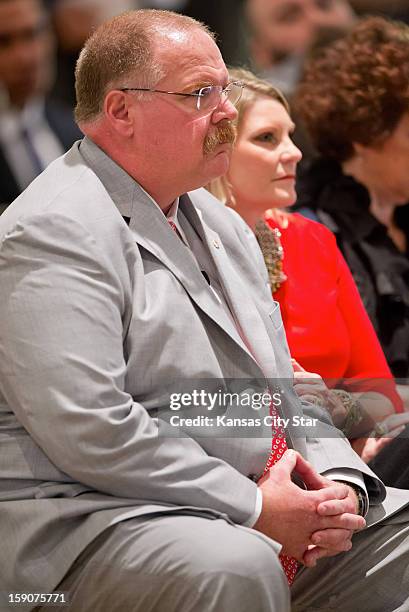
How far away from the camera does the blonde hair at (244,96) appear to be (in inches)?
116

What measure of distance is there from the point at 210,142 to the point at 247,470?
702 millimetres

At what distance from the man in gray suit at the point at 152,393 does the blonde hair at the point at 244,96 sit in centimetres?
55

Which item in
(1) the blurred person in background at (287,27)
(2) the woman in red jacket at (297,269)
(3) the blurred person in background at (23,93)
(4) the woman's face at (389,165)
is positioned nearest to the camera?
(2) the woman in red jacket at (297,269)

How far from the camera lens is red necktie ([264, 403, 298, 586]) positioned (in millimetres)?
2252

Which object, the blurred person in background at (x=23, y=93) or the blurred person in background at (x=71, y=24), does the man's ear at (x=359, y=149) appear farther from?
the blurred person in background at (x=23, y=93)

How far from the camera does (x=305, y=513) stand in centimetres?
210

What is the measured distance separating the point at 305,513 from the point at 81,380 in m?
0.54

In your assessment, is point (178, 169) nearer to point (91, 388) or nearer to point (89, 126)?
point (89, 126)

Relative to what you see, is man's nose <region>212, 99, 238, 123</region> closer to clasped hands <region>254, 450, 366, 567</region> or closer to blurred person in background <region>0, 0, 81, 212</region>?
clasped hands <region>254, 450, 366, 567</region>

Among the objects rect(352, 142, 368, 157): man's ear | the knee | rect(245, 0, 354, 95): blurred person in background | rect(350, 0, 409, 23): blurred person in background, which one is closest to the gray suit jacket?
the knee

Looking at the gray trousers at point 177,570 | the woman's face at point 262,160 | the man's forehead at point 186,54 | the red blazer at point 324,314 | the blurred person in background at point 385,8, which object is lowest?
the red blazer at point 324,314

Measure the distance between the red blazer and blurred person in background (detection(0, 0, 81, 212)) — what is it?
0.92 metres

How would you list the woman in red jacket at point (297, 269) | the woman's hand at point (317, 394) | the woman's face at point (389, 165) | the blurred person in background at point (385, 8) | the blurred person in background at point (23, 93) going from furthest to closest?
1. the blurred person in background at point (385, 8)
2. the woman's face at point (389, 165)
3. the blurred person in background at point (23, 93)
4. the woman in red jacket at point (297, 269)
5. the woman's hand at point (317, 394)

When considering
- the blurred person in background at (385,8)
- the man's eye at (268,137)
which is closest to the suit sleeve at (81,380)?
the man's eye at (268,137)
